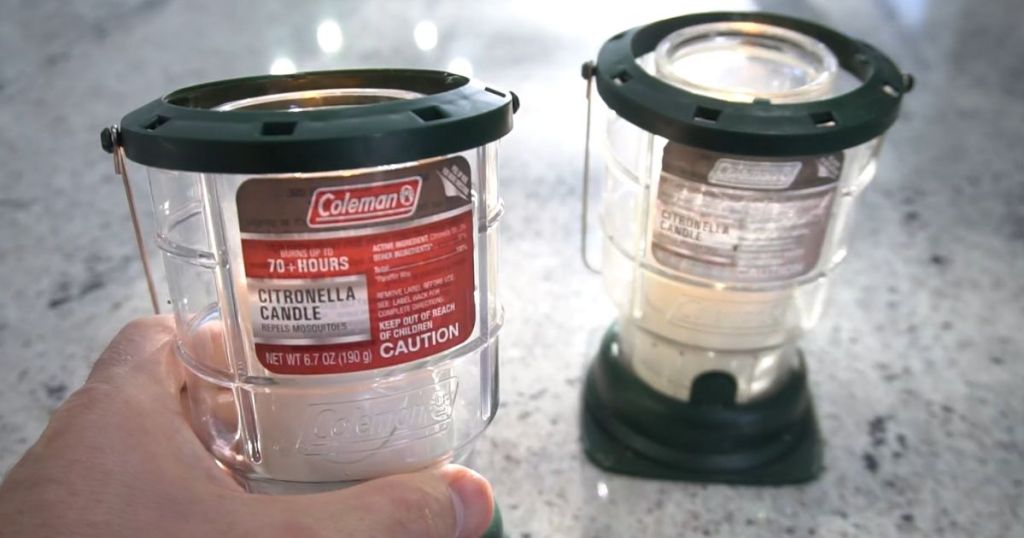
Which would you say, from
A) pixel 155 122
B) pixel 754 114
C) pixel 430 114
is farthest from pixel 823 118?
pixel 155 122

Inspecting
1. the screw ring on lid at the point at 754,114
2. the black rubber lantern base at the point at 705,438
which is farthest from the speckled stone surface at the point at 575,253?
the screw ring on lid at the point at 754,114

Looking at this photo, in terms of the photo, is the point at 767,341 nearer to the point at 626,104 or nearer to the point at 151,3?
the point at 626,104

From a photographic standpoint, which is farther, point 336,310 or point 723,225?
point 723,225

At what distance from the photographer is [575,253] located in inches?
32.7

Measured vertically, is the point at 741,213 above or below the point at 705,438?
above

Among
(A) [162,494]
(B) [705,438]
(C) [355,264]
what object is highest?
(C) [355,264]

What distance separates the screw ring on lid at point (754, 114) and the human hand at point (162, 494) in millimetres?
217

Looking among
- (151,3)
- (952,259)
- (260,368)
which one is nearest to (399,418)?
(260,368)

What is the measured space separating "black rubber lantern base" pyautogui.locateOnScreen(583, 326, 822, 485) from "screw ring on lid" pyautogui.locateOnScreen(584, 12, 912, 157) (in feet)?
0.68

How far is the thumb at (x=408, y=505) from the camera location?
0.37m

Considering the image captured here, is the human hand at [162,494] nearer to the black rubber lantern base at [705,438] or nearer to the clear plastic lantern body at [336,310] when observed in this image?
the clear plastic lantern body at [336,310]

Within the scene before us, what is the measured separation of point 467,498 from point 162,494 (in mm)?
140

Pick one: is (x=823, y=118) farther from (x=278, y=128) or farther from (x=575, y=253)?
(x=575, y=253)

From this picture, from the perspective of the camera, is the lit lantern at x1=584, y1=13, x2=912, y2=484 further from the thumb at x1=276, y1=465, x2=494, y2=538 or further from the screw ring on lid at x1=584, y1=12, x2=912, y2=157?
the thumb at x1=276, y1=465, x2=494, y2=538
